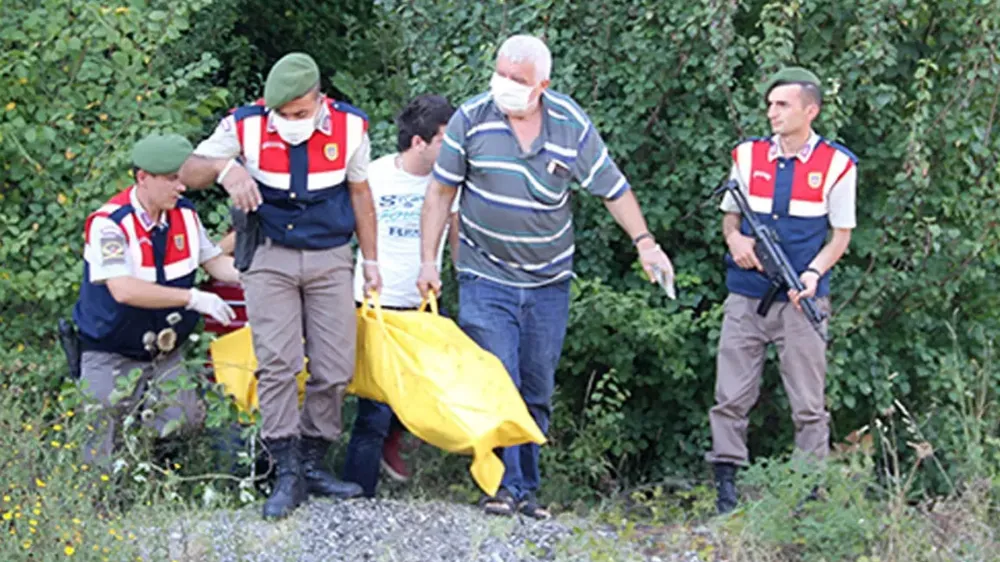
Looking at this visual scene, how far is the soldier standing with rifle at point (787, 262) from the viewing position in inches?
276

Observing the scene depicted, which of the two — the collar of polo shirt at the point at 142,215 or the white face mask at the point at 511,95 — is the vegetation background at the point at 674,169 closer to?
the collar of polo shirt at the point at 142,215

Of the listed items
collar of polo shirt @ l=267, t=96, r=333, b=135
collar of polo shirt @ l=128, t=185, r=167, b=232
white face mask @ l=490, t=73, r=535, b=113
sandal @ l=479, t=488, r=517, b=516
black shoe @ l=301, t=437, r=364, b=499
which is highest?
white face mask @ l=490, t=73, r=535, b=113

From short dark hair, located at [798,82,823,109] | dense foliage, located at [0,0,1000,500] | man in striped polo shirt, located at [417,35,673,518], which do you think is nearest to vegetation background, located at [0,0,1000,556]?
dense foliage, located at [0,0,1000,500]

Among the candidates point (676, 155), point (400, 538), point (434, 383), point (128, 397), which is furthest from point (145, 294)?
point (676, 155)

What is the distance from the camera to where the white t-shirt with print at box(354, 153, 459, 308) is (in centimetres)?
716

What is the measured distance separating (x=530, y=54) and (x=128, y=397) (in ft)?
7.26

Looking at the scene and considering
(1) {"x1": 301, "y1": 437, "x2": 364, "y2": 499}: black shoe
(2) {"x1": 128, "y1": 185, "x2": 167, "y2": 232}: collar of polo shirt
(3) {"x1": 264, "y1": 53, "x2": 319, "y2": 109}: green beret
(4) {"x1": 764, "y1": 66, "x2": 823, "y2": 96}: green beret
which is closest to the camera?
(3) {"x1": 264, "y1": 53, "x2": 319, "y2": 109}: green beret

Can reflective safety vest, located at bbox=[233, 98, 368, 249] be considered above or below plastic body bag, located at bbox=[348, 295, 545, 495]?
above

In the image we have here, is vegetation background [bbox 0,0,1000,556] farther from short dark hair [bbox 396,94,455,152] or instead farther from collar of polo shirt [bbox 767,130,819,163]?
short dark hair [bbox 396,94,455,152]

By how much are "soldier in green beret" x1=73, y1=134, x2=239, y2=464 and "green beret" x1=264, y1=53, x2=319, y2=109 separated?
25.7 inches

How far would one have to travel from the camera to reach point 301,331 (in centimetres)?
672

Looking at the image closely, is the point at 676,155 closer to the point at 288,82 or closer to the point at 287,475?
the point at 288,82

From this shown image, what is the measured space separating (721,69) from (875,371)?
1681mm

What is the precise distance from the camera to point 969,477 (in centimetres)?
654
